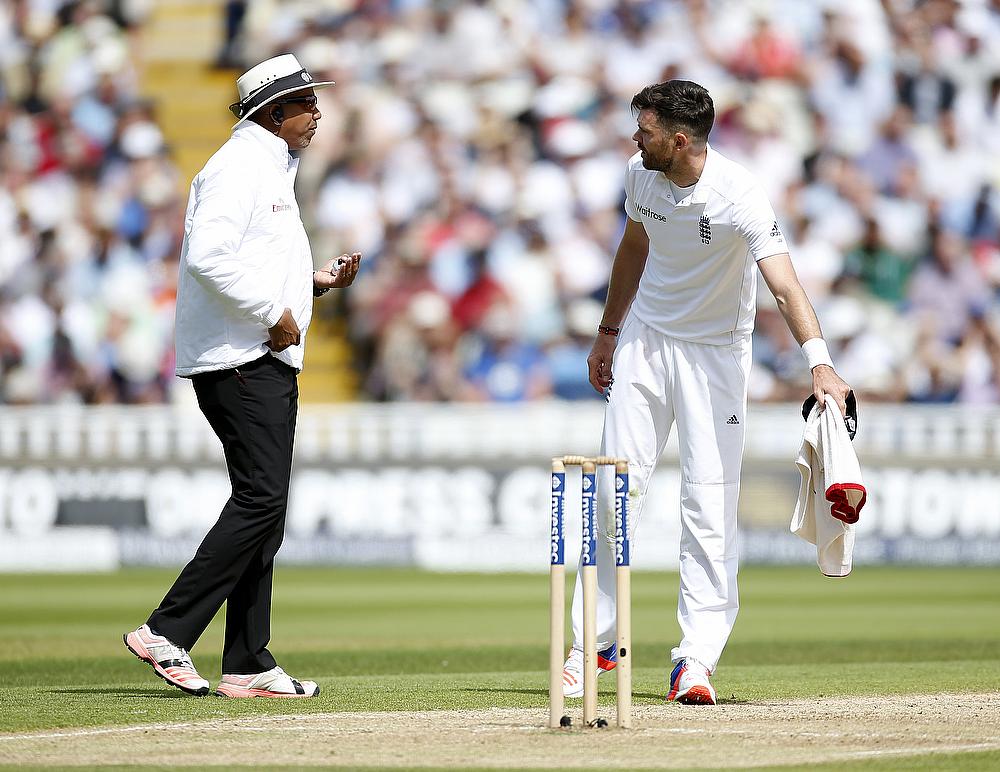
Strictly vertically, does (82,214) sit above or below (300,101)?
above

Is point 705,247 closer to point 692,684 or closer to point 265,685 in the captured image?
point 692,684

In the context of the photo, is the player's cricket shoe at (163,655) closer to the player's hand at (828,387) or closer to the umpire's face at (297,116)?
the umpire's face at (297,116)

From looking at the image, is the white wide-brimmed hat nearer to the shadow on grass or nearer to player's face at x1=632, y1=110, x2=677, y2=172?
player's face at x1=632, y1=110, x2=677, y2=172

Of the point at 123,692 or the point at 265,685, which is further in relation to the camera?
the point at 123,692

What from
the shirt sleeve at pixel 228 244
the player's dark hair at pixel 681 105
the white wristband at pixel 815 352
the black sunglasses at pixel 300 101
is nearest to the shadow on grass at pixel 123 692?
the shirt sleeve at pixel 228 244

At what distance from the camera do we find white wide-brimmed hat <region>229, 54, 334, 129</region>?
6613mm

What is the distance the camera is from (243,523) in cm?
644

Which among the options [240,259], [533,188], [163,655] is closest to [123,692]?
[163,655]

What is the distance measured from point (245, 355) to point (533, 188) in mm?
11467

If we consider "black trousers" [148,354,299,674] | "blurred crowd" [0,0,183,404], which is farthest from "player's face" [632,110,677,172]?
"blurred crowd" [0,0,183,404]

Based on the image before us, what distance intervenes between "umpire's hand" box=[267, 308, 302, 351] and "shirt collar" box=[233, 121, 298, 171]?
23.9 inches

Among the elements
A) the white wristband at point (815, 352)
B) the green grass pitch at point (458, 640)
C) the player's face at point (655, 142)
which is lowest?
the green grass pitch at point (458, 640)

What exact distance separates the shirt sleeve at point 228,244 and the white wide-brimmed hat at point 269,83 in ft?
0.98

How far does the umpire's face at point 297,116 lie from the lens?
22.0 feet
